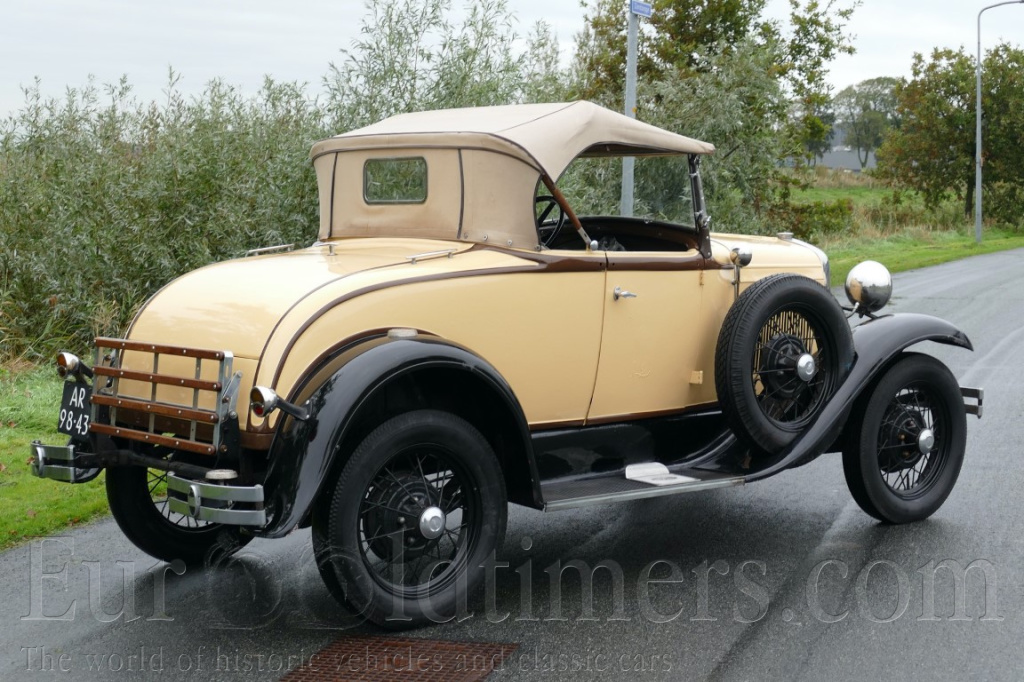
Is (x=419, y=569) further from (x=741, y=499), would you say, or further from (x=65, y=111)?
(x=65, y=111)

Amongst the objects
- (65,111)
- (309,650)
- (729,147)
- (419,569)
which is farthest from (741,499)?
(729,147)

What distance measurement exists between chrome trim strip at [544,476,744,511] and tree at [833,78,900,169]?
94175 millimetres

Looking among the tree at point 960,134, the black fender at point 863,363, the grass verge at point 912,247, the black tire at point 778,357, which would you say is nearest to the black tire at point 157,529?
the black tire at point 778,357

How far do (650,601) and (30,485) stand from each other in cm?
368

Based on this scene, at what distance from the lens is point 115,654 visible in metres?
4.03

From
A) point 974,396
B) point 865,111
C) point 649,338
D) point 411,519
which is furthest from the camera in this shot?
point 865,111

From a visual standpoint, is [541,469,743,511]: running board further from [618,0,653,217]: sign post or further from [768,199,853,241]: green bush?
[768,199,853,241]: green bush

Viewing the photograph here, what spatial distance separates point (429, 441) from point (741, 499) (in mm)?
2605

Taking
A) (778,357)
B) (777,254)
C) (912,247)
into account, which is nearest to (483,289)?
(778,357)

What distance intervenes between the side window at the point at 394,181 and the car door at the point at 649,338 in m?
1.00

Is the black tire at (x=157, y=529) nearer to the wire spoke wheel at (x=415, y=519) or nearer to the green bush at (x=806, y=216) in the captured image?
the wire spoke wheel at (x=415, y=519)

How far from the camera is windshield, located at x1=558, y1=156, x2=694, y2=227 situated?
290 inches

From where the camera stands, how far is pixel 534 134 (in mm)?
5035

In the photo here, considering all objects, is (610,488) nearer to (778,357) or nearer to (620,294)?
(620,294)
